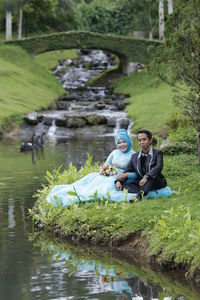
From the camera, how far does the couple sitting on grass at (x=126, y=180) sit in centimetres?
1609

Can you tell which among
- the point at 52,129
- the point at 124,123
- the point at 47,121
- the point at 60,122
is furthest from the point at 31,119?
the point at 124,123

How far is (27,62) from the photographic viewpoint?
2544 inches

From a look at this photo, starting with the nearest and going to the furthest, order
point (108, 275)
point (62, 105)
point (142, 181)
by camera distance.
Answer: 1. point (108, 275)
2. point (142, 181)
3. point (62, 105)

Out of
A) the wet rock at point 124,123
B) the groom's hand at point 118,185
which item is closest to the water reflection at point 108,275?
the groom's hand at point 118,185

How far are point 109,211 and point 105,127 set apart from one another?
103ft

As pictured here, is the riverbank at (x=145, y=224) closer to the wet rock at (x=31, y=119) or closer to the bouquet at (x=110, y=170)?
the bouquet at (x=110, y=170)

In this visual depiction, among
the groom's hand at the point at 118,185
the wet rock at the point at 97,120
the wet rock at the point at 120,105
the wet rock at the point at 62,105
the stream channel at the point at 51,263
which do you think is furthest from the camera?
the wet rock at the point at 62,105

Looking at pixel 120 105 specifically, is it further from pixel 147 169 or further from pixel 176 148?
pixel 147 169

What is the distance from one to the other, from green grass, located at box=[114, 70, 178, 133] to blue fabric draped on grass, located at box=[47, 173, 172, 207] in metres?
18.6

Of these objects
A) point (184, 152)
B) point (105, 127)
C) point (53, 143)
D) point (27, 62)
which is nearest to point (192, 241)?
point (184, 152)

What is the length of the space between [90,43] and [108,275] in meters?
53.6

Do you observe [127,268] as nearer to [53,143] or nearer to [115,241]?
[115,241]

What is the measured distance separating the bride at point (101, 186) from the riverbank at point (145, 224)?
20 cm

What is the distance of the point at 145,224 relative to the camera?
14391 mm
